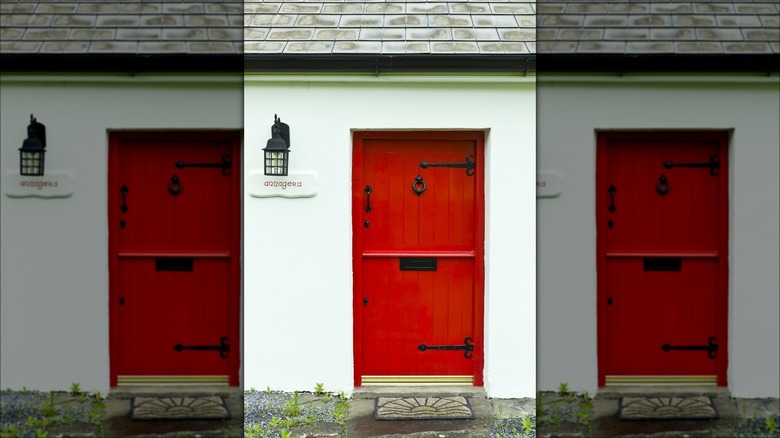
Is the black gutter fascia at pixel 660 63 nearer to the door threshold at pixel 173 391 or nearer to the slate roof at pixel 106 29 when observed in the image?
the slate roof at pixel 106 29

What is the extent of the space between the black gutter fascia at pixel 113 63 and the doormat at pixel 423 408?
2.39m

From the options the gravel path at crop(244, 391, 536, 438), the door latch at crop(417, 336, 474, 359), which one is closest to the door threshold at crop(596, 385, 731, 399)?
the gravel path at crop(244, 391, 536, 438)

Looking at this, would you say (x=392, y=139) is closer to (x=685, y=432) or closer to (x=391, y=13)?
(x=391, y=13)

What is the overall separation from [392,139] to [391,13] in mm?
876

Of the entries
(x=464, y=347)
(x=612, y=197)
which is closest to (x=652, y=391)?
(x=612, y=197)

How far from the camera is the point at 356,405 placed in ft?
17.3

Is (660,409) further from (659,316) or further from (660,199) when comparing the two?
(660,199)

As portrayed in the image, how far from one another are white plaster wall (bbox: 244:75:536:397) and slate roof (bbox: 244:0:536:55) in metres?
0.21

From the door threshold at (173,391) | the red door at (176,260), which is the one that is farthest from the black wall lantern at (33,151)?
the door threshold at (173,391)

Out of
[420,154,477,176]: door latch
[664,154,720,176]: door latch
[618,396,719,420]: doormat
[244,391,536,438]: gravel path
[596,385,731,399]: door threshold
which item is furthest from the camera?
[420,154,477,176]: door latch

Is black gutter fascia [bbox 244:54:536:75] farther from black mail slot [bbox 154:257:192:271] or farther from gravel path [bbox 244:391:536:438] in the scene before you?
gravel path [bbox 244:391:536:438]

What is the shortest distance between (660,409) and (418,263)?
88.6 inches

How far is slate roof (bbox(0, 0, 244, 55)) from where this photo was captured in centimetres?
399

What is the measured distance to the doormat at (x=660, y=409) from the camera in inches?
143
